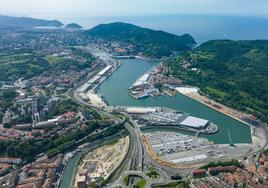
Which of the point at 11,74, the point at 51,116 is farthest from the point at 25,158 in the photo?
the point at 11,74

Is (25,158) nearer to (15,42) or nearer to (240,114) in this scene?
(240,114)

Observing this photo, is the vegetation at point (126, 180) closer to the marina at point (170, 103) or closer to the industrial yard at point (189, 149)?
the industrial yard at point (189, 149)

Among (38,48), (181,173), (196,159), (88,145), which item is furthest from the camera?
(38,48)

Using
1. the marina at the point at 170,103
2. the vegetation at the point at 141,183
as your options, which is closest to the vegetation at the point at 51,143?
the vegetation at the point at 141,183

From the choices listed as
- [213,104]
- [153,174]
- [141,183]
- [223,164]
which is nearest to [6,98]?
[153,174]

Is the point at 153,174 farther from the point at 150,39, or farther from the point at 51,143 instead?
the point at 150,39
